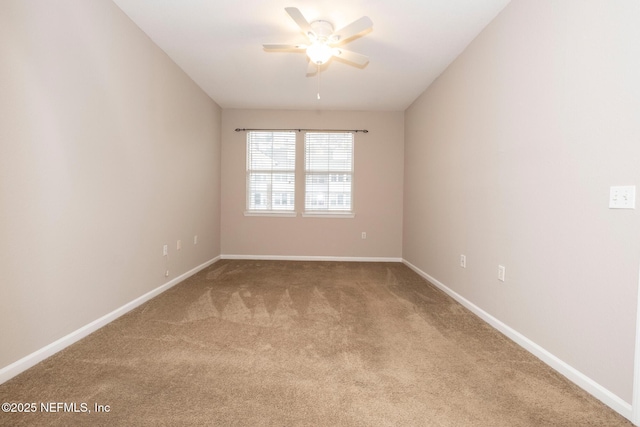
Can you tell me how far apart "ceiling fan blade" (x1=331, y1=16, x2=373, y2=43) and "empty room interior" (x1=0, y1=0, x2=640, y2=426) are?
2 centimetres

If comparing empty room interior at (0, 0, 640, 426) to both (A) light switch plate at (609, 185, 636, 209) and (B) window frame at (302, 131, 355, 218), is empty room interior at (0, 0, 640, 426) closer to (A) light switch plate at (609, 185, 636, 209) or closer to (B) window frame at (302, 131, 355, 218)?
(A) light switch plate at (609, 185, 636, 209)

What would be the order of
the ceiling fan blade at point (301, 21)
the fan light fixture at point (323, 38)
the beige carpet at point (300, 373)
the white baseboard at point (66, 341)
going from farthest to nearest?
the fan light fixture at point (323, 38), the ceiling fan blade at point (301, 21), the white baseboard at point (66, 341), the beige carpet at point (300, 373)

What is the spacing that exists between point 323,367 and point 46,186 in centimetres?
200

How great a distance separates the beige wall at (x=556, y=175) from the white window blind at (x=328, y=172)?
2.32 meters

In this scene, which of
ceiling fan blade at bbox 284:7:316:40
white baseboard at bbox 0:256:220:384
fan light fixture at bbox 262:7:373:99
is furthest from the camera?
fan light fixture at bbox 262:7:373:99

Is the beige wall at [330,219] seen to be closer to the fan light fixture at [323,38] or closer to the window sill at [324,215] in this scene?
the window sill at [324,215]

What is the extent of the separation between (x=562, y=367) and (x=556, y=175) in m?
1.12

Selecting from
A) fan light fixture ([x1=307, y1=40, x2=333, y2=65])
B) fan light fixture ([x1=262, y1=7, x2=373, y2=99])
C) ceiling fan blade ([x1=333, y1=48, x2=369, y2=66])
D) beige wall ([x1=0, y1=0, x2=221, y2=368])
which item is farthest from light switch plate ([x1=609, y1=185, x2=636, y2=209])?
beige wall ([x1=0, y1=0, x2=221, y2=368])

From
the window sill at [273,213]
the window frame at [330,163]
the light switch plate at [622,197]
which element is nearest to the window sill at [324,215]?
the window frame at [330,163]

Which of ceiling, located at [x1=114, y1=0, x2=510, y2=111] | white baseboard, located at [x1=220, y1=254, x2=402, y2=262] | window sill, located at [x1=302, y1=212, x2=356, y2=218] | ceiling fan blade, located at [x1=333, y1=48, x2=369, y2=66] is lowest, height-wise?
white baseboard, located at [x1=220, y1=254, x2=402, y2=262]

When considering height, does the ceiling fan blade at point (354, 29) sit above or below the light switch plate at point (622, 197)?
above

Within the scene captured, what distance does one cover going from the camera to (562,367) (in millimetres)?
1649

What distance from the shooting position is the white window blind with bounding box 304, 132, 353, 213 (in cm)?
512

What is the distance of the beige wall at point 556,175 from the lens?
1364 millimetres
